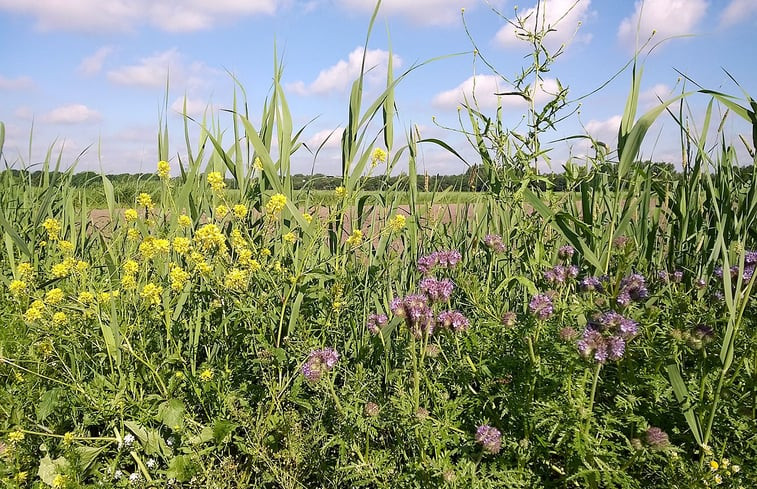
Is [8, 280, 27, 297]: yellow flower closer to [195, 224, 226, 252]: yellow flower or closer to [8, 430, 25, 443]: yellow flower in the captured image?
[8, 430, 25, 443]: yellow flower

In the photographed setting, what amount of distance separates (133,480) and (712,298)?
5.86 ft

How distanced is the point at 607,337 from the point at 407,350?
0.62 meters

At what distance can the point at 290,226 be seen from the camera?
2266 millimetres

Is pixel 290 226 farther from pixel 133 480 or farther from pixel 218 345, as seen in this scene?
pixel 133 480

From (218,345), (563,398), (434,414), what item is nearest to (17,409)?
(218,345)

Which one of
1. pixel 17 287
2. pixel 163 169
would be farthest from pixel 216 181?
pixel 17 287

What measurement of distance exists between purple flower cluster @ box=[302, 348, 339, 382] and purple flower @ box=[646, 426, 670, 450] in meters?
0.79

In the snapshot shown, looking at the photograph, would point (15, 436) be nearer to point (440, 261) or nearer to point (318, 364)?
point (318, 364)

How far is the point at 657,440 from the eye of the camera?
1342 millimetres

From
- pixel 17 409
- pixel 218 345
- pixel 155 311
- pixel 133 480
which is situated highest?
pixel 155 311

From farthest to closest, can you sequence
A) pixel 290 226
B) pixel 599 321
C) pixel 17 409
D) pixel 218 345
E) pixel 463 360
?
pixel 290 226
pixel 218 345
pixel 17 409
pixel 463 360
pixel 599 321

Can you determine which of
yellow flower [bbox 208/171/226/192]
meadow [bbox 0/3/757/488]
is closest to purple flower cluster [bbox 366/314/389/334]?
meadow [bbox 0/3/757/488]

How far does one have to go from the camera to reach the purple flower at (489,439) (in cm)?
140

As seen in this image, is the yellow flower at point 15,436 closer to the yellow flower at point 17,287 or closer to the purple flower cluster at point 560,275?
the yellow flower at point 17,287
